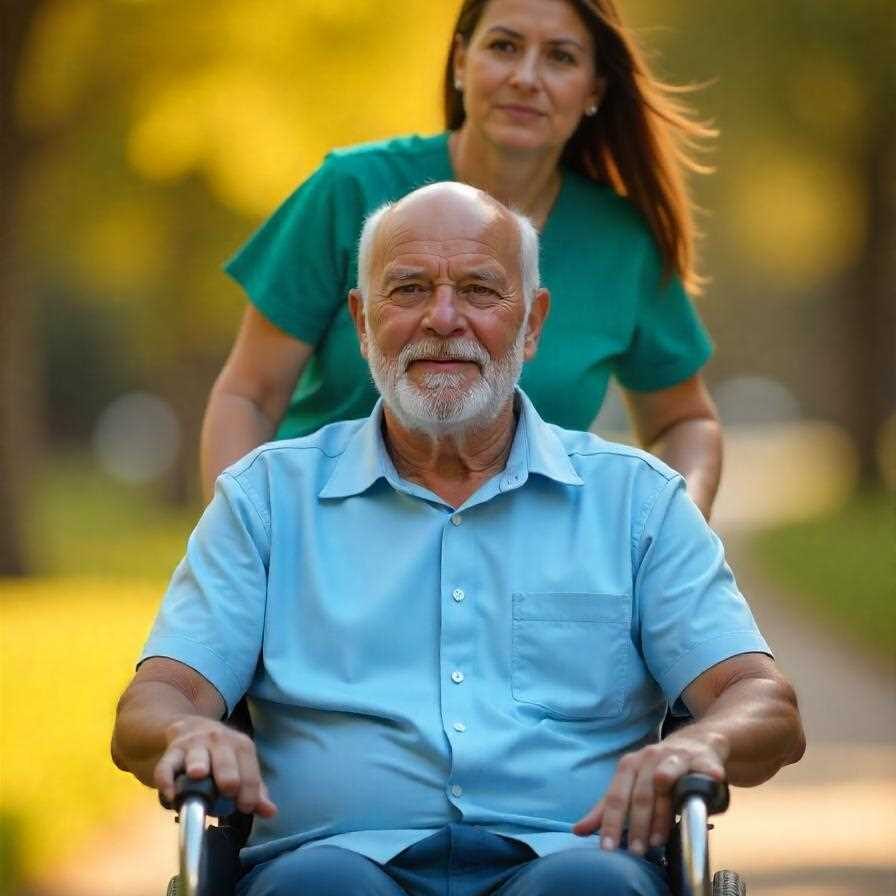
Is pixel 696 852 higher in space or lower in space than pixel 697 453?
lower

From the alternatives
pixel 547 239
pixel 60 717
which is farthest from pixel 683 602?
pixel 60 717

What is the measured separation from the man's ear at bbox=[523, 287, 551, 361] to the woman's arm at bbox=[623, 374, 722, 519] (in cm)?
63

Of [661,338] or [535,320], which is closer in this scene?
[535,320]

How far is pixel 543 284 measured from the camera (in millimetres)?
4023

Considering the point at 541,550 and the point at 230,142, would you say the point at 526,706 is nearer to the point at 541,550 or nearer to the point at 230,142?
the point at 541,550

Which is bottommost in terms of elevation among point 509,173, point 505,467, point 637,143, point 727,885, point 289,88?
point 727,885

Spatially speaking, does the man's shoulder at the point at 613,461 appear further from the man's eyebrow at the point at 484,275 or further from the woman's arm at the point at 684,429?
the woman's arm at the point at 684,429

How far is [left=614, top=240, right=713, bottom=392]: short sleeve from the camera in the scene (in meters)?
4.14

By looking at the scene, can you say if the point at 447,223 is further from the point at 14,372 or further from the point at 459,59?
the point at 14,372

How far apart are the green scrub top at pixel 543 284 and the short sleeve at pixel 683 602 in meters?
0.73

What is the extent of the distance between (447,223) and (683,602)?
0.79 meters

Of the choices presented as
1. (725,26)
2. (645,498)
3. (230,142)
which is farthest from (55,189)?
(645,498)

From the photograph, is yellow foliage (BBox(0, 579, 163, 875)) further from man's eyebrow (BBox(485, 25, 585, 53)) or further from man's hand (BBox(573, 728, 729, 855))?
man's hand (BBox(573, 728, 729, 855))

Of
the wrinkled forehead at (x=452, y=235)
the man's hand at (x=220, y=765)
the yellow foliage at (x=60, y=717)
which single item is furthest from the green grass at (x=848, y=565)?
the man's hand at (x=220, y=765)
